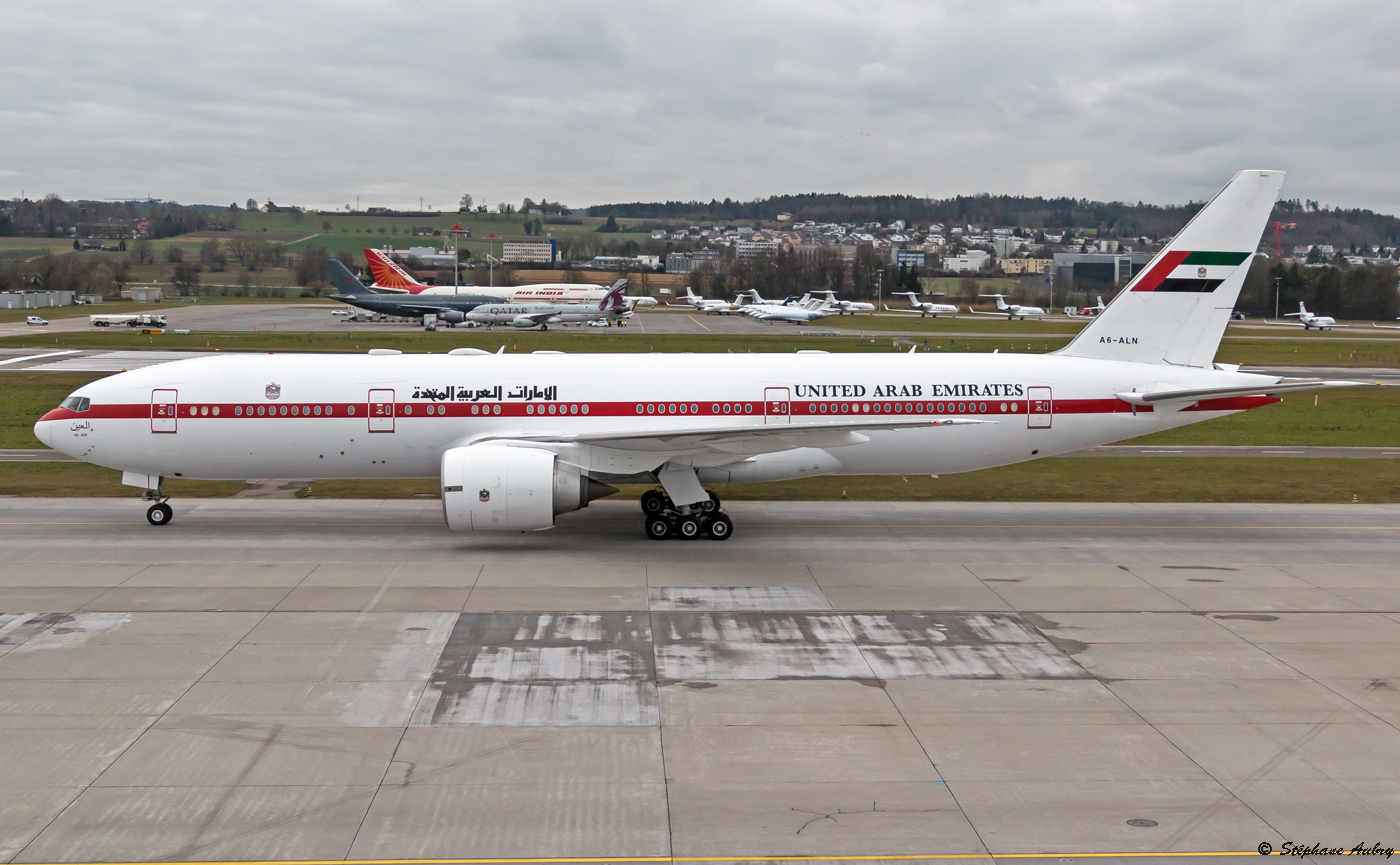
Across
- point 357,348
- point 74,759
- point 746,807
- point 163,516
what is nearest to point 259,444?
point 163,516

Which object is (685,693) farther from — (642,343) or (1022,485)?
(642,343)

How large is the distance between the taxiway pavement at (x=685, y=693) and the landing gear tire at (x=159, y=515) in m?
0.41

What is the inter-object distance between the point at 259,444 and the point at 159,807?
14096mm

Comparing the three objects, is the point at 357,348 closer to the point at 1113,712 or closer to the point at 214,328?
the point at 214,328

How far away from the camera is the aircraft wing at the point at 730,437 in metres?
22.1

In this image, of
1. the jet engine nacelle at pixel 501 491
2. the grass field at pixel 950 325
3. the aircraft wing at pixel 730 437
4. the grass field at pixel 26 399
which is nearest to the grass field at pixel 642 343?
the grass field at pixel 950 325

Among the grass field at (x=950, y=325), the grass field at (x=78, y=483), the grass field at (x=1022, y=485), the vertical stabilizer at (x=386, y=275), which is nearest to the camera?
the grass field at (x=78, y=483)

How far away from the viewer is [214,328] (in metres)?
94.2

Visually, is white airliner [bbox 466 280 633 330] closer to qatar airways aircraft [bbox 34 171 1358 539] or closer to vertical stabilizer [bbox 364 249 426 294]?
vertical stabilizer [bbox 364 249 426 294]

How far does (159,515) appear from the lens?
24.8 metres

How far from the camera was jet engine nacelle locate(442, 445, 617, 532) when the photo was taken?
21750 mm

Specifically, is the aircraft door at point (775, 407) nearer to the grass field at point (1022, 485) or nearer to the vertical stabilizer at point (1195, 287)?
the grass field at point (1022, 485)

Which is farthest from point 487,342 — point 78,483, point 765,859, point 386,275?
point 765,859

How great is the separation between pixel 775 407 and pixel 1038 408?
634cm
